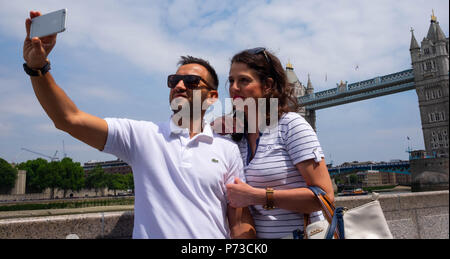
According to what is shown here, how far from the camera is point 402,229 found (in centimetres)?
361

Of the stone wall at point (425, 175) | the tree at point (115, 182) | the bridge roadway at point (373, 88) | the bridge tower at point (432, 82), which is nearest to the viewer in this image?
the stone wall at point (425, 175)

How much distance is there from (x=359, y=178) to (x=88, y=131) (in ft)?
289

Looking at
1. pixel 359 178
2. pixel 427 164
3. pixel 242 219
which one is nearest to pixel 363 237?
pixel 242 219

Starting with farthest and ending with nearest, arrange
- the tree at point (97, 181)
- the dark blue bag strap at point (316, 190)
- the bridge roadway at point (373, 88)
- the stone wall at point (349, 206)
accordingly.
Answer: the tree at point (97, 181) → the bridge roadway at point (373, 88) → the stone wall at point (349, 206) → the dark blue bag strap at point (316, 190)

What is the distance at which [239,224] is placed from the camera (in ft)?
4.67

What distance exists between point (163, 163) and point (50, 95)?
1.51 feet

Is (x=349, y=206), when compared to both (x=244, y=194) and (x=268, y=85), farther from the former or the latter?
(x=244, y=194)

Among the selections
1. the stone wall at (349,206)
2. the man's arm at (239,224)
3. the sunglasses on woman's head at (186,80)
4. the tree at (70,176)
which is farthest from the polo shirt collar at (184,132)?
the tree at (70,176)

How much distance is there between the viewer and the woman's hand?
1359 mm

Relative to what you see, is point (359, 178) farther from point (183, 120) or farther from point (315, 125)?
point (183, 120)

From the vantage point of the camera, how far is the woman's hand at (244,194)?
1359 mm

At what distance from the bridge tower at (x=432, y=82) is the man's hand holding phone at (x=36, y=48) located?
46.3m

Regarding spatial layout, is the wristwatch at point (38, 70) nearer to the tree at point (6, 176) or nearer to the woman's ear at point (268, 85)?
the woman's ear at point (268, 85)

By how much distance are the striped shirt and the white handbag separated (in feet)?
0.59
